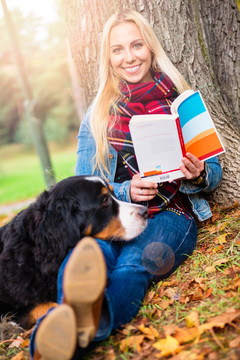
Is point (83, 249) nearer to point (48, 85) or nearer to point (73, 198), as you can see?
point (73, 198)

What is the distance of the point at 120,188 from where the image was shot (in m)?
2.95

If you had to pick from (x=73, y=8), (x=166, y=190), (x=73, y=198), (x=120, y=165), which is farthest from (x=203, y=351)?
(x=73, y=8)

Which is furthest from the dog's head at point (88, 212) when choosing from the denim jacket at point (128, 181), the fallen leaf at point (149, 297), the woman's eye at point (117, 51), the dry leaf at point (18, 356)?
the woman's eye at point (117, 51)

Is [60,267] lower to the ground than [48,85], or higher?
higher

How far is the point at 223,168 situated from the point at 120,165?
1.01 metres

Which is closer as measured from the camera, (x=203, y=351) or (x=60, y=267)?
(x=203, y=351)

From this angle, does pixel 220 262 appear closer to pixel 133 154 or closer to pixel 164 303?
pixel 164 303

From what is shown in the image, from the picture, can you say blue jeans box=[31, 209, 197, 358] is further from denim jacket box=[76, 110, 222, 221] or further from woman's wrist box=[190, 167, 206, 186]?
woman's wrist box=[190, 167, 206, 186]

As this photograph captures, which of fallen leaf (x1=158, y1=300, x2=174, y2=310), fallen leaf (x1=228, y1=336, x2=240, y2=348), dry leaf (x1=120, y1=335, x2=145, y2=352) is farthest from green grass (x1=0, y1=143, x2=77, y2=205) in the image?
fallen leaf (x1=228, y1=336, x2=240, y2=348)

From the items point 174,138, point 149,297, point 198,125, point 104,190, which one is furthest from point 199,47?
point 149,297

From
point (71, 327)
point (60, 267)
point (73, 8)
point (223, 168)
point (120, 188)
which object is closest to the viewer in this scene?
point (71, 327)

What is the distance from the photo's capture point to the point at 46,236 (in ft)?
8.09

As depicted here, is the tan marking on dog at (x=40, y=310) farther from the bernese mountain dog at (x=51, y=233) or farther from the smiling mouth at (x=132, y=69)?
the smiling mouth at (x=132, y=69)

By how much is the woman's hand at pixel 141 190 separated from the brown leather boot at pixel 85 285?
0.99 m
